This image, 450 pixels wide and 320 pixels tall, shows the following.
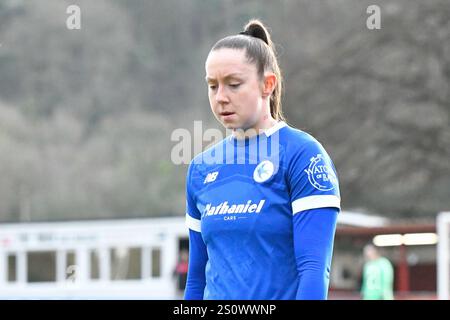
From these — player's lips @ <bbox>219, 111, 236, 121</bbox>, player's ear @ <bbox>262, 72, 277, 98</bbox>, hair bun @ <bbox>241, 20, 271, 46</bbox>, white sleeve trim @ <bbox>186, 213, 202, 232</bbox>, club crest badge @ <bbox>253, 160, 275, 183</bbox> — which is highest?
hair bun @ <bbox>241, 20, 271, 46</bbox>

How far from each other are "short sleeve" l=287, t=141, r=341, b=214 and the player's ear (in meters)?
0.27

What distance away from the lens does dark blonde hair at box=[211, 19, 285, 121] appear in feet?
11.9

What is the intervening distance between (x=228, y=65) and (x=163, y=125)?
144 feet

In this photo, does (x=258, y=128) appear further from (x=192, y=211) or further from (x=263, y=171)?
(x=192, y=211)

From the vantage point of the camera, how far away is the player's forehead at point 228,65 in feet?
11.7

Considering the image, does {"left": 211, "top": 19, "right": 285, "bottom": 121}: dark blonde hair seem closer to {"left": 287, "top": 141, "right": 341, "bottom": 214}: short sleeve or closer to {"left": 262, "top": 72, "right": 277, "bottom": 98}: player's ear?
{"left": 262, "top": 72, "right": 277, "bottom": 98}: player's ear

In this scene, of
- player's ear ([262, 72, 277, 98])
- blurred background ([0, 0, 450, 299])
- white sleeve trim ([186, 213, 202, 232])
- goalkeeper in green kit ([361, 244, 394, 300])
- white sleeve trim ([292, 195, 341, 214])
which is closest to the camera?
white sleeve trim ([292, 195, 341, 214])

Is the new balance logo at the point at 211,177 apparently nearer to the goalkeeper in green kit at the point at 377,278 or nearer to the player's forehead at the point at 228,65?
the player's forehead at the point at 228,65

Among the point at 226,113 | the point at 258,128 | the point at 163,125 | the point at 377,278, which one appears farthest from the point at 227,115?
the point at 163,125

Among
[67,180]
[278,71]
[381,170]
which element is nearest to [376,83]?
[381,170]

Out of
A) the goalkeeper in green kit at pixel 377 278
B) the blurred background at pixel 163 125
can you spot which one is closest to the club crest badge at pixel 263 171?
the goalkeeper in green kit at pixel 377 278

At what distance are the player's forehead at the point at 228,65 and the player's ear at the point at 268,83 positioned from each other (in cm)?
8

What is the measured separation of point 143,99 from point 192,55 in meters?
3.18

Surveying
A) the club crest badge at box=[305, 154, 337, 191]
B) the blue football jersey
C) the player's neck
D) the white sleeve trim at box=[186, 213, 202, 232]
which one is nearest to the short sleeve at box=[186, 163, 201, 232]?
the white sleeve trim at box=[186, 213, 202, 232]
